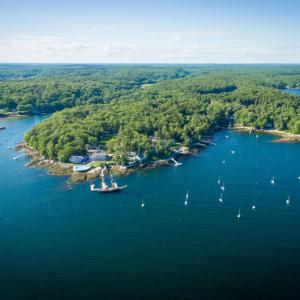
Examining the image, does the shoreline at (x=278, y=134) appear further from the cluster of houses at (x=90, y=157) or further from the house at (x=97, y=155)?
the cluster of houses at (x=90, y=157)

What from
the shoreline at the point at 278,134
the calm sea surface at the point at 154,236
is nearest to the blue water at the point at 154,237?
the calm sea surface at the point at 154,236

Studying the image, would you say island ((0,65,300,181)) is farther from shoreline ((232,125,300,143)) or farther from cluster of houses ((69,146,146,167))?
shoreline ((232,125,300,143))

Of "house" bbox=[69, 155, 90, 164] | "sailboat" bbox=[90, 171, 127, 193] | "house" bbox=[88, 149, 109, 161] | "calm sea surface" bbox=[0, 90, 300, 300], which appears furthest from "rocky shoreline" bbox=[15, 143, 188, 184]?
"house" bbox=[88, 149, 109, 161]

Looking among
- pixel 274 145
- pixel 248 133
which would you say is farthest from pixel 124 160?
pixel 248 133

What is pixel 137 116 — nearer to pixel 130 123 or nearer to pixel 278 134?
pixel 130 123

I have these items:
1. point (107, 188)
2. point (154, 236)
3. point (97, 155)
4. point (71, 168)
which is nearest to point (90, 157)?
point (97, 155)
